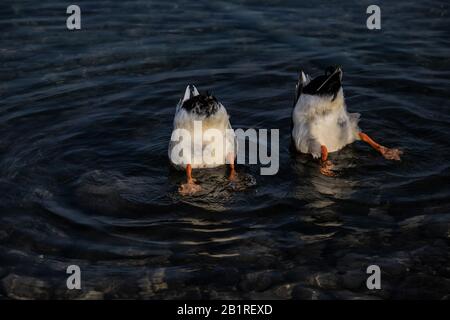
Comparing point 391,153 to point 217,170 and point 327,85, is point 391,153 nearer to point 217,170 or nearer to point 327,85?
point 327,85

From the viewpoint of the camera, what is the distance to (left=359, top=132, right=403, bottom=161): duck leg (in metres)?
8.90

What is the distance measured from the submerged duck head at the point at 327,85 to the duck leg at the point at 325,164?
719 millimetres

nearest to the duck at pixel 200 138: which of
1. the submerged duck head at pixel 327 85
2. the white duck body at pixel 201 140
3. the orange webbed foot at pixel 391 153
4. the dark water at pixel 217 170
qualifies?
the white duck body at pixel 201 140

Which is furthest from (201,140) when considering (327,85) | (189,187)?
(327,85)

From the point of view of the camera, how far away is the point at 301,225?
295 inches

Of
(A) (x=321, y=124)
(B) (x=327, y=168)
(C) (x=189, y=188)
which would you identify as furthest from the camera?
(A) (x=321, y=124)

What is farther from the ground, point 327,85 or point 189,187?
point 327,85

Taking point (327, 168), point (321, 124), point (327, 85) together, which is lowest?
point (327, 168)

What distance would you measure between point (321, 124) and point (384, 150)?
882 millimetres

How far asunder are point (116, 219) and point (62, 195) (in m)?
0.90

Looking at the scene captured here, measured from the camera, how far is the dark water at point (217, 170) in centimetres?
677

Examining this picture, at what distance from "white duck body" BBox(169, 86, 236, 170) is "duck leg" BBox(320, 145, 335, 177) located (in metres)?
1.15

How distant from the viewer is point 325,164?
898 centimetres

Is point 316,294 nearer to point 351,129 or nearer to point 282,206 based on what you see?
point 282,206
